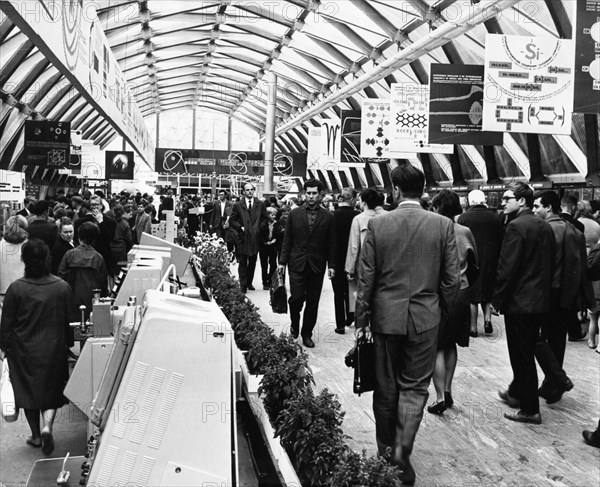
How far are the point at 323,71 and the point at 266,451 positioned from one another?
30443 millimetres

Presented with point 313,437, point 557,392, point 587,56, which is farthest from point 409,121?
point 313,437

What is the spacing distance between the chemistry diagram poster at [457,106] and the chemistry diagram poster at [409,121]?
223cm

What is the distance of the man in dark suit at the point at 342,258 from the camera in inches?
357

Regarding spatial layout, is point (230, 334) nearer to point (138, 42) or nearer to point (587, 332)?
point (587, 332)

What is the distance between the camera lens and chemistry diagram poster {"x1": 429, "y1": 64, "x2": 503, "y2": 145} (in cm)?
1329

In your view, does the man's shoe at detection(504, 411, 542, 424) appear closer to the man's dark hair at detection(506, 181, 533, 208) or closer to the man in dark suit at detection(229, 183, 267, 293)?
the man's dark hair at detection(506, 181, 533, 208)

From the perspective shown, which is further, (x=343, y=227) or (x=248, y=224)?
(x=248, y=224)

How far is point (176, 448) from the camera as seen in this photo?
3.53 meters

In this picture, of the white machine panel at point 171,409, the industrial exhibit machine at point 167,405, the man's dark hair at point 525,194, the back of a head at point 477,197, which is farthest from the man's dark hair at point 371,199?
the white machine panel at point 171,409

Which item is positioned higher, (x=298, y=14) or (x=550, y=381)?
(x=298, y=14)

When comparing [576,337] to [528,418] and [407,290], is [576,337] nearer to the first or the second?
[528,418]

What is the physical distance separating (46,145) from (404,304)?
18706 mm

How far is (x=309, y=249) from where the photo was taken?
322 inches

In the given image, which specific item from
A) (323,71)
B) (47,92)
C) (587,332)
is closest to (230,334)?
(587,332)
